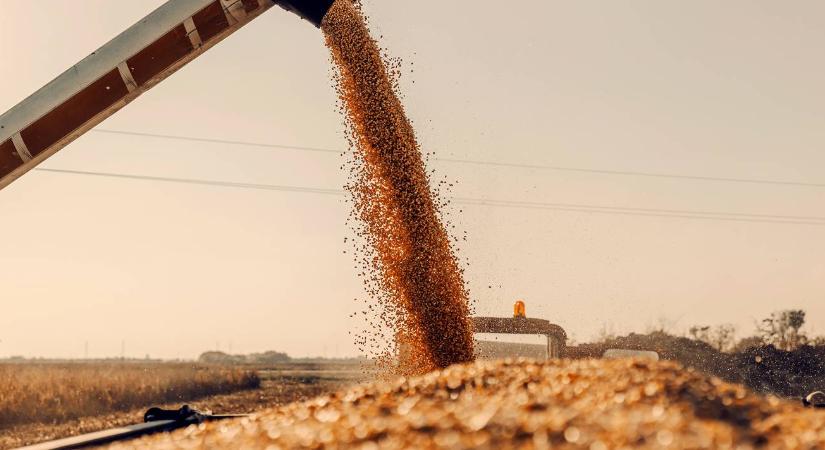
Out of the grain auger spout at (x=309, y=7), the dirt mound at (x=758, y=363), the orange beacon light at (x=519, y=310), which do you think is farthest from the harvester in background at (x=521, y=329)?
the dirt mound at (x=758, y=363)

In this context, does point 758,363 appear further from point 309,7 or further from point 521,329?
point 309,7

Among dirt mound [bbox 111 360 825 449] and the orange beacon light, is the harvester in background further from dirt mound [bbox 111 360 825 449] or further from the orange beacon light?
dirt mound [bbox 111 360 825 449]

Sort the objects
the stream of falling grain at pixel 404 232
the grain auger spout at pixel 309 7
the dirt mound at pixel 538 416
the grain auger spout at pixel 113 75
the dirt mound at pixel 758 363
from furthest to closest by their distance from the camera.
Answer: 1. the dirt mound at pixel 758 363
2. the stream of falling grain at pixel 404 232
3. the grain auger spout at pixel 309 7
4. the grain auger spout at pixel 113 75
5. the dirt mound at pixel 538 416

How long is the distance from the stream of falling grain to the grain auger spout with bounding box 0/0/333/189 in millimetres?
1258

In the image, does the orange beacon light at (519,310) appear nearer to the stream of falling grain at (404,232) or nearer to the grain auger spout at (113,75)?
the stream of falling grain at (404,232)

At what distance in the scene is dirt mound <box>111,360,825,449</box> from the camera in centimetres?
243

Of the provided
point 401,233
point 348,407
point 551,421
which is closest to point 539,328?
point 401,233

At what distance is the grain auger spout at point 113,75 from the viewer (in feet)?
19.2

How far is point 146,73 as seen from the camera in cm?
607

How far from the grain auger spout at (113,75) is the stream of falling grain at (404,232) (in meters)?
1.26

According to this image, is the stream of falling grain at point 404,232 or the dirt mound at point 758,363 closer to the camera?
the stream of falling grain at point 404,232

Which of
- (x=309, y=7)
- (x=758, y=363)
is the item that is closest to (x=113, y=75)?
(x=309, y=7)

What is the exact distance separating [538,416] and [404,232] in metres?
4.58

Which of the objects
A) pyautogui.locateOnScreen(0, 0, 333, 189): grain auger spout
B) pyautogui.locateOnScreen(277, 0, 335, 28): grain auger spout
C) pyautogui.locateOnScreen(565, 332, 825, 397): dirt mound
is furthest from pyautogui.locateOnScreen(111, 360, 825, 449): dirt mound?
pyautogui.locateOnScreen(565, 332, 825, 397): dirt mound
